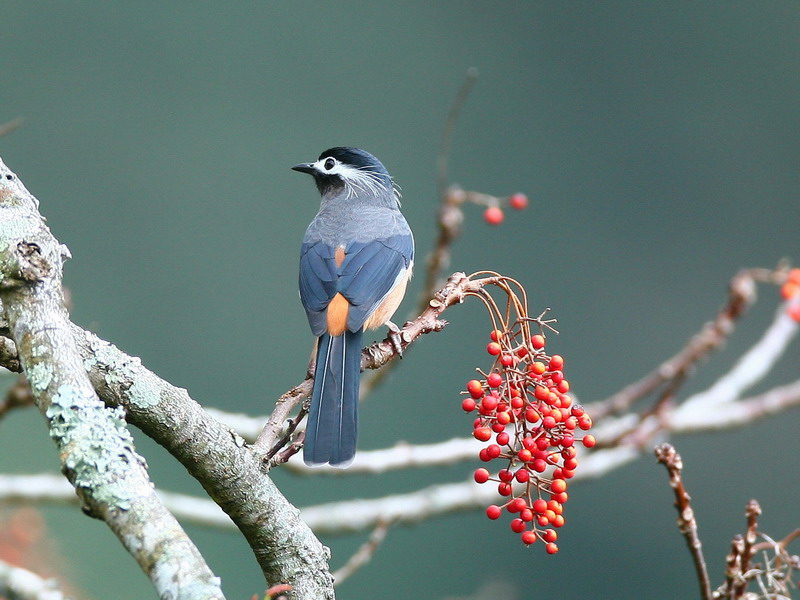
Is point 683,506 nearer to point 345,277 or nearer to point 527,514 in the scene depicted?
point 527,514

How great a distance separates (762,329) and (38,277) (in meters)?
5.82

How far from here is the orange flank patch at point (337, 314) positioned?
2705mm

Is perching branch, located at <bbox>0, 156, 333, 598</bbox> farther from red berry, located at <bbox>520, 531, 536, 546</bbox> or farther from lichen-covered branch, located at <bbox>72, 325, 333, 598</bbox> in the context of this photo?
red berry, located at <bbox>520, 531, 536, 546</bbox>

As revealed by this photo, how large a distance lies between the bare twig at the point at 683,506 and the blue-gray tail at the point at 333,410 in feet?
2.53

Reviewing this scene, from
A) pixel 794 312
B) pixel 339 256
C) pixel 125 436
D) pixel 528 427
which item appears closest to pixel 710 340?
pixel 794 312

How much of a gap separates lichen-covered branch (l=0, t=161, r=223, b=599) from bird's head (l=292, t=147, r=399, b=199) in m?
2.08

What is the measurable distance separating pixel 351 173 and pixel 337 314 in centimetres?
105

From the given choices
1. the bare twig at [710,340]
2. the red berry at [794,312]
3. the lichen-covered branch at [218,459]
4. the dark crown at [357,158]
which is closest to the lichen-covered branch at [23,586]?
the lichen-covered branch at [218,459]

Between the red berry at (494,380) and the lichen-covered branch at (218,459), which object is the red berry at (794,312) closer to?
the red berry at (494,380)

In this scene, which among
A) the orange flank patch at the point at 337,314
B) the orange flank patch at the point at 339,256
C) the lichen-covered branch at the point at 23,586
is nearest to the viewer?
the lichen-covered branch at the point at 23,586

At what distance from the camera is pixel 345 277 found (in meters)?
2.93

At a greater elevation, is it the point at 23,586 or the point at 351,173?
the point at 351,173

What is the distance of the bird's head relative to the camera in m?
3.67

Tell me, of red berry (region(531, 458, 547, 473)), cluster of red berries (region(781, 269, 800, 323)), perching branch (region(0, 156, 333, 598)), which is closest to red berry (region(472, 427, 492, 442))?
red berry (region(531, 458, 547, 473))
